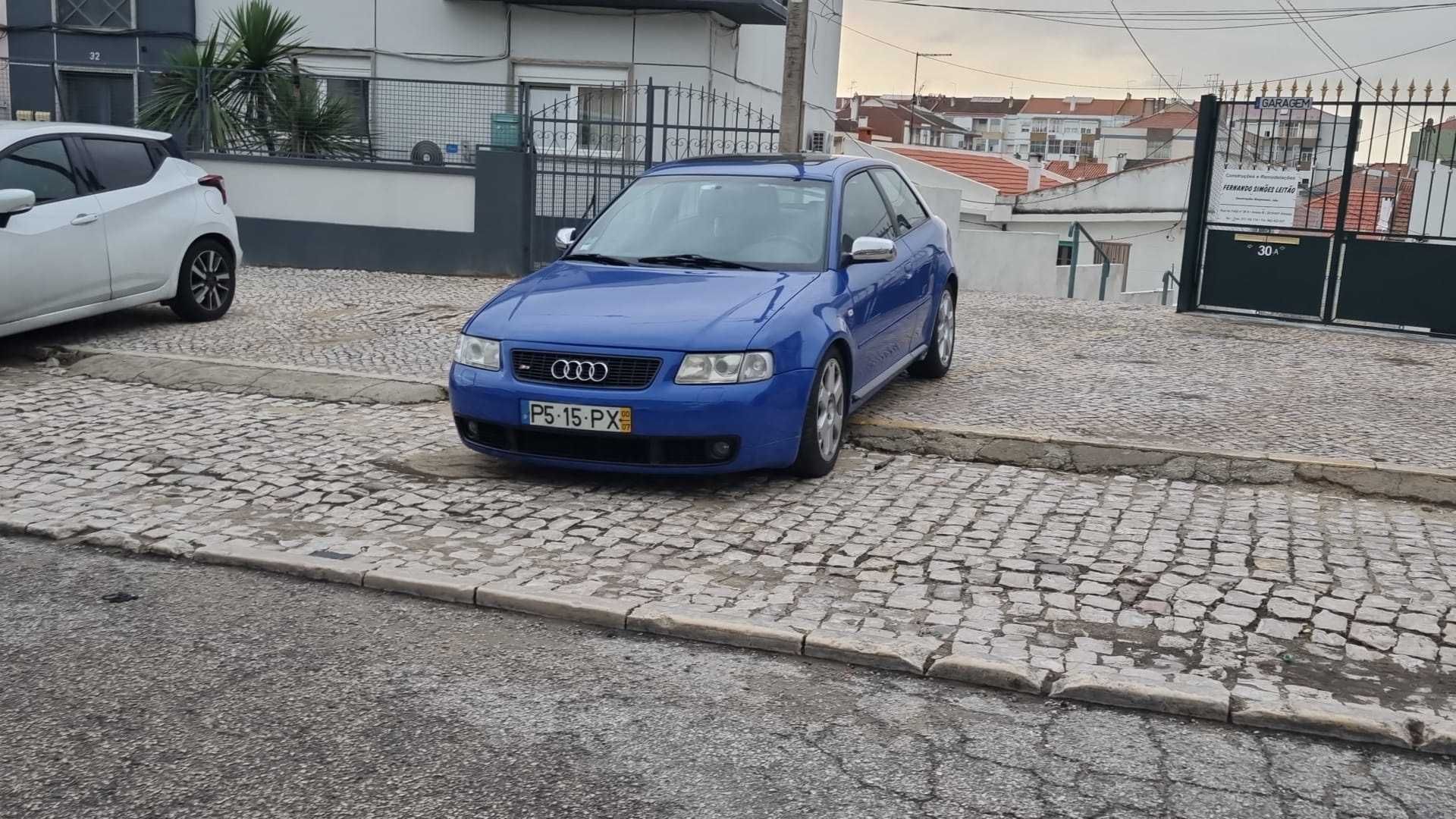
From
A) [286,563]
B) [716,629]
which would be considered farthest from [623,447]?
[716,629]

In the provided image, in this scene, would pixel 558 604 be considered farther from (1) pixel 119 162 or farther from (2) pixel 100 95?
(2) pixel 100 95

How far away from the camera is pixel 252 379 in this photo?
9.09 metres

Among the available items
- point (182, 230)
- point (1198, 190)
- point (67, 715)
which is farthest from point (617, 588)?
point (1198, 190)

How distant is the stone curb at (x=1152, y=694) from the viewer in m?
4.20

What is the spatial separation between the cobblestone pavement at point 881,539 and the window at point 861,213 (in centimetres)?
127

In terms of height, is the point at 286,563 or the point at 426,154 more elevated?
the point at 426,154

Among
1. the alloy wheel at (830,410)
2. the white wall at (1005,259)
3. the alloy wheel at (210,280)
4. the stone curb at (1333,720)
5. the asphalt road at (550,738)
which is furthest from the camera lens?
the white wall at (1005,259)

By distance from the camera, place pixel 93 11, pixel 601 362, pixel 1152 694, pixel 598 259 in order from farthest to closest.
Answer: pixel 93 11 → pixel 598 259 → pixel 601 362 → pixel 1152 694

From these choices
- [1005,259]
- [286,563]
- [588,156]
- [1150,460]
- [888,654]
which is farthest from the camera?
[1005,259]

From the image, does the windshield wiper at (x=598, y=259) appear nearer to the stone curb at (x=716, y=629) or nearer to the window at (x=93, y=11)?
the stone curb at (x=716, y=629)

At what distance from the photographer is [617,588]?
521 cm

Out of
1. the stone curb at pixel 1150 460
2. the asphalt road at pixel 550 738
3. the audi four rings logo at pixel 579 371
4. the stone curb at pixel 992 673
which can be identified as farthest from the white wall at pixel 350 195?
the stone curb at pixel 992 673

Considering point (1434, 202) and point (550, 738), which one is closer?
point (550, 738)

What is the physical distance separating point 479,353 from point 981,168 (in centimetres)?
3549
